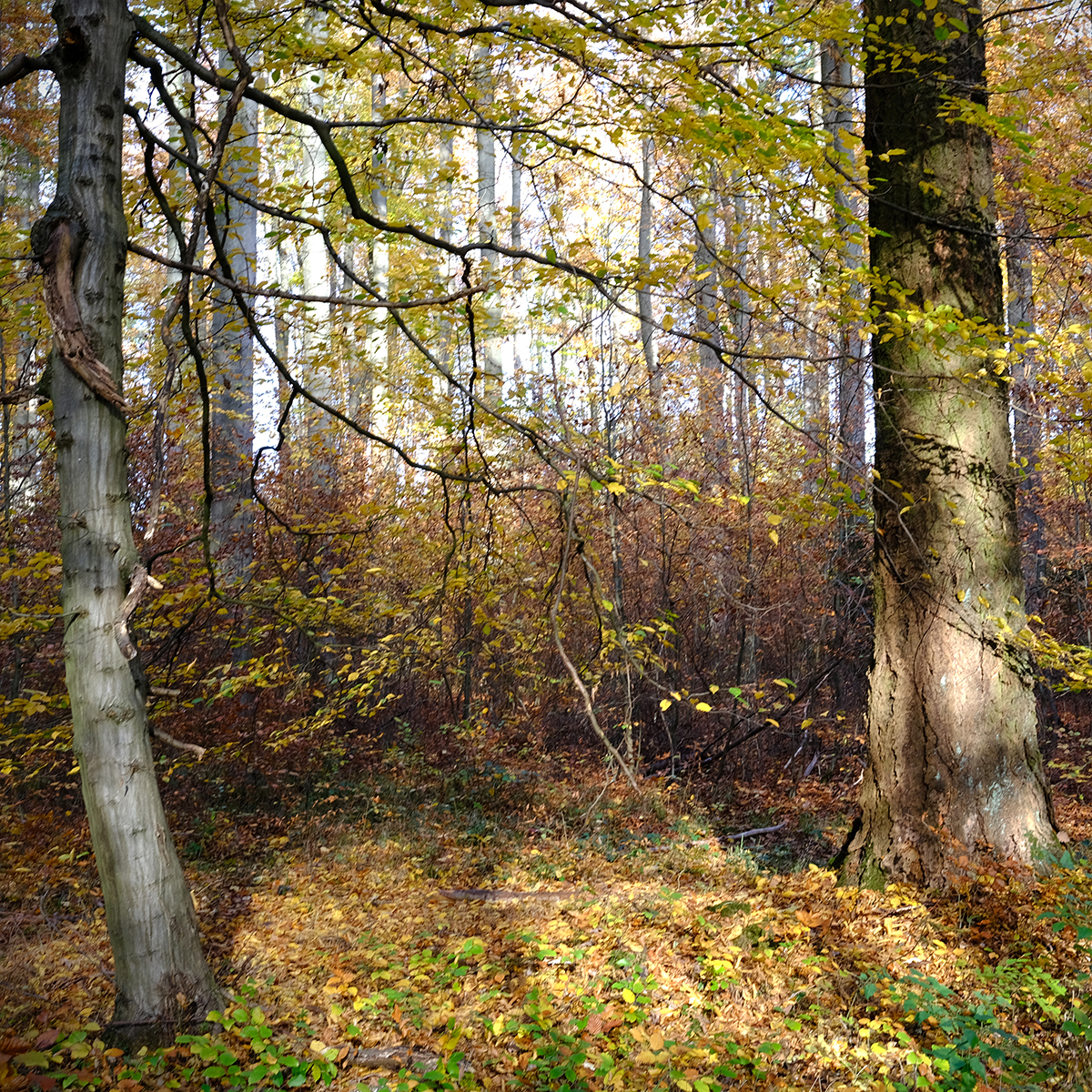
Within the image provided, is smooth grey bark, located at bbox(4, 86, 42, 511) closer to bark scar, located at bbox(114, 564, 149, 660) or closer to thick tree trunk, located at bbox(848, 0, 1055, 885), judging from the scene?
bark scar, located at bbox(114, 564, 149, 660)

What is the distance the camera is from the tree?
3.31 m

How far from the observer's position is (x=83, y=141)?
3418 mm

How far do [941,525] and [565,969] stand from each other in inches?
130

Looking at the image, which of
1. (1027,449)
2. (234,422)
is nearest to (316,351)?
(234,422)

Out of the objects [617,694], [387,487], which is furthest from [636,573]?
[387,487]

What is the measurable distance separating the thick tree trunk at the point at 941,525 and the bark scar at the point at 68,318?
12.8ft

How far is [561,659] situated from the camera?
20.1ft

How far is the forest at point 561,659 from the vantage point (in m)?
3.40

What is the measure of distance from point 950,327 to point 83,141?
3993mm

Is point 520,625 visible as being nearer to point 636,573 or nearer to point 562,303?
point 636,573

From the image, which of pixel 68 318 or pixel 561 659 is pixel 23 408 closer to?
pixel 561 659

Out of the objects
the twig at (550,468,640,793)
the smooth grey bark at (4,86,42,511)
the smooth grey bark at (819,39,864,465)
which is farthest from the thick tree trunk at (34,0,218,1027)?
the smooth grey bark at (819,39,864,465)

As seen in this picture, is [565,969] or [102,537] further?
[565,969]

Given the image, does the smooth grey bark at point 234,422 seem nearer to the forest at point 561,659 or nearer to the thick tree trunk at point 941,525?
the forest at point 561,659
